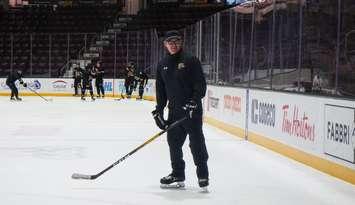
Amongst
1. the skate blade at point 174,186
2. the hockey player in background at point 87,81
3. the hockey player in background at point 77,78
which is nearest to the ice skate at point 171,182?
the skate blade at point 174,186

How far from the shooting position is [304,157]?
6.66 m

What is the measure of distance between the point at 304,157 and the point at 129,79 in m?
15.4

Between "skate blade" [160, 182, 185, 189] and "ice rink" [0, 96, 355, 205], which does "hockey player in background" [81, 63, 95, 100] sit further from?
"skate blade" [160, 182, 185, 189]

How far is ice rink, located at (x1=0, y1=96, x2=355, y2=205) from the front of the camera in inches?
190

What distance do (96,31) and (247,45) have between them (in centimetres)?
1936

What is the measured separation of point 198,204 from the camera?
4613 millimetres

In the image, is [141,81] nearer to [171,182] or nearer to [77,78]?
[77,78]

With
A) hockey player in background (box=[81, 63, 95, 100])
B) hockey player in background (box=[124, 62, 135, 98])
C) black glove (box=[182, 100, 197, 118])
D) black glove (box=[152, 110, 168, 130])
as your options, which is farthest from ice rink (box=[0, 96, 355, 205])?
hockey player in background (box=[124, 62, 135, 98])

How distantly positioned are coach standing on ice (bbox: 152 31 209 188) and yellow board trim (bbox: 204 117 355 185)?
1.38m

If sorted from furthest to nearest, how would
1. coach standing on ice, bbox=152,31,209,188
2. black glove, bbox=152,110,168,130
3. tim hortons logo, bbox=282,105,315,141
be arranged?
1. tim hortons logo, bbox=282,105,315,141
2. black glove, bbox=152,110,168,130
3. coach standing on ice, bbox=152,31,209,188

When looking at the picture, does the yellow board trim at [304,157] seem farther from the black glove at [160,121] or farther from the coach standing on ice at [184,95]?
the black glove at [160,121]

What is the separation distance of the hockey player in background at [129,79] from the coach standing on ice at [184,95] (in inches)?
637

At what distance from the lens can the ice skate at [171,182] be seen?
5.24m

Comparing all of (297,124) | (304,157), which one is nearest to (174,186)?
(304,157)
